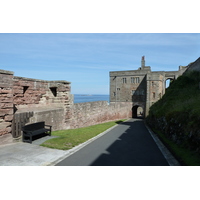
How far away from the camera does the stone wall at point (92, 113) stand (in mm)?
15522

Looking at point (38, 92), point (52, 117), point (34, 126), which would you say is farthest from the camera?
point (38, 92)

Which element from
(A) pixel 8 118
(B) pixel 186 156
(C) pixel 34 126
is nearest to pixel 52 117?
(C) pixel 34 126

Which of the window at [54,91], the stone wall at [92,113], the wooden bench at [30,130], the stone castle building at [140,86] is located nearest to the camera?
the wooden bench at [30,130]

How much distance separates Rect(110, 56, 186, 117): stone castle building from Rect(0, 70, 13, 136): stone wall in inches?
1239

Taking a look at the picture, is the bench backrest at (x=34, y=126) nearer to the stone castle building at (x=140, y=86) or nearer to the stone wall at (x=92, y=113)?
the stone wall at (x=92, y=113)

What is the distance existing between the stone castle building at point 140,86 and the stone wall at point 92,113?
32.7ft

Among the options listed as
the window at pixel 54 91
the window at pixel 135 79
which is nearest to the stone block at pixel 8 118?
the window at pixel 54 91

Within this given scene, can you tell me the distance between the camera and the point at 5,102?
8602 mm

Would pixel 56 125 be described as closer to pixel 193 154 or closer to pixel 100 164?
pixel 100 164

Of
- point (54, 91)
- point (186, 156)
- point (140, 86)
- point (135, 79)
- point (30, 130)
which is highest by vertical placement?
point (135, 79)

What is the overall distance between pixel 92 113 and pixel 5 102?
11.6m

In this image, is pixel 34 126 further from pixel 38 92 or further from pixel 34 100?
pixel 38 92

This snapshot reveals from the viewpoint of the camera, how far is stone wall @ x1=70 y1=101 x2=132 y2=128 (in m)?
15.5

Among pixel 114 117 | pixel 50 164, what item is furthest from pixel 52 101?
pixel 114 117
